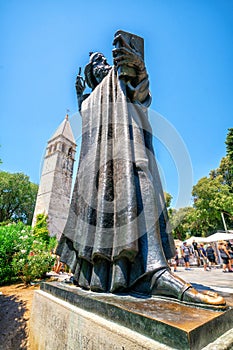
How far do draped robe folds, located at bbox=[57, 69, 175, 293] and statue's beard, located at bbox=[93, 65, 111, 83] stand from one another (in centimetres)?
76

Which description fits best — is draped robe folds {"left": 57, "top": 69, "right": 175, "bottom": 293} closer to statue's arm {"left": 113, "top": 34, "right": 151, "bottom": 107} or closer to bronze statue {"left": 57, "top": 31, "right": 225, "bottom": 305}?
bronze statue {"left": 57, "top": 31, "right": 225, "bottom": 305}

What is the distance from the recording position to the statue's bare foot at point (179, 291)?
1.20m

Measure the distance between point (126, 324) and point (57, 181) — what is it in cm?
3331

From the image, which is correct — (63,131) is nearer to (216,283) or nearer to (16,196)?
(16,196)

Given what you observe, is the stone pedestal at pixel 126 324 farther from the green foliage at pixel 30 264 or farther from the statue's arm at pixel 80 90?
the green foliage at pixel 30 264

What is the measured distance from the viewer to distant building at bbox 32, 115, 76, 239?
30047 millimetres

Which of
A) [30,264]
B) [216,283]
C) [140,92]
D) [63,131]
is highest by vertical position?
[63,131]

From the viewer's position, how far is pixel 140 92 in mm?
2746

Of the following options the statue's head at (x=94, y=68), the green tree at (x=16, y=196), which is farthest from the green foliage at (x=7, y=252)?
the green tree at (x=16, y=196)

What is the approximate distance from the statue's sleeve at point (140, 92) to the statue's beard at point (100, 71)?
1029 mm

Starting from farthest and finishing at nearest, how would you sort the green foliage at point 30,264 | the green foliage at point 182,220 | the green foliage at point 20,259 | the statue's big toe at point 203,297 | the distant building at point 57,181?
1. the distant building at point 57,181
2. the green foliage at point 182,220
3. the green foliage at point 20,259
4. the green foliage at point 30,264
5. the statue's big toe at point 203,297

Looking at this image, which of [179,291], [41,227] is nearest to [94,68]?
[179,291]

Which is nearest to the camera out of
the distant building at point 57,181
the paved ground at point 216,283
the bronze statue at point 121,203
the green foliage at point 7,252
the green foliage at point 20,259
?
the bronze statue at point 121,203

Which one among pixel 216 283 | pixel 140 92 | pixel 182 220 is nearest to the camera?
pixel 140 92
